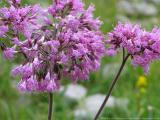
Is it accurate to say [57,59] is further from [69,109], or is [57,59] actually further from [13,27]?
[69,109]

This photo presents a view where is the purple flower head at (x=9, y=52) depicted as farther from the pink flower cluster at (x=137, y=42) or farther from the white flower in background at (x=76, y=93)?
the white flower in background at (x=76, y=93)

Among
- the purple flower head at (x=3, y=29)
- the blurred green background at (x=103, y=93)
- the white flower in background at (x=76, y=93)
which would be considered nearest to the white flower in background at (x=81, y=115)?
the blurred green background at (x=103, y=93)

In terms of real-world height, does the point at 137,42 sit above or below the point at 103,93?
above

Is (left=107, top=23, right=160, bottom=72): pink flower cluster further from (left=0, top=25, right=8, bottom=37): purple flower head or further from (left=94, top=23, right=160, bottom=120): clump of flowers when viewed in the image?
(left=0, top=25, right=8, bottom=37): purple flower head

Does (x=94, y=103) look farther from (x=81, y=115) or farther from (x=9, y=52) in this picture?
(x=9, y=52)

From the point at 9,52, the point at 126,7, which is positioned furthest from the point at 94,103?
the point at 126,7
